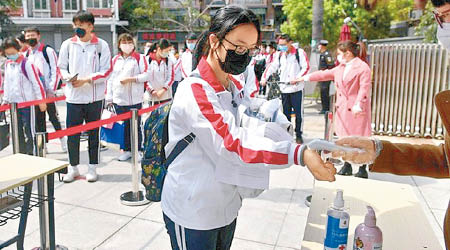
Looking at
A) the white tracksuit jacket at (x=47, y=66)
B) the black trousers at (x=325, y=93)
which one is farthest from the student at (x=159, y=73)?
the black trousers at (x=325, y=93)

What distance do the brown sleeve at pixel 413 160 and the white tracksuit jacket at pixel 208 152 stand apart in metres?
0.59

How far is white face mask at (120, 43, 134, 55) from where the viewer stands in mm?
6293

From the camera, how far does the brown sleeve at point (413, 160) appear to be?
78.1 inches

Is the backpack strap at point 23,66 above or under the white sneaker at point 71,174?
above

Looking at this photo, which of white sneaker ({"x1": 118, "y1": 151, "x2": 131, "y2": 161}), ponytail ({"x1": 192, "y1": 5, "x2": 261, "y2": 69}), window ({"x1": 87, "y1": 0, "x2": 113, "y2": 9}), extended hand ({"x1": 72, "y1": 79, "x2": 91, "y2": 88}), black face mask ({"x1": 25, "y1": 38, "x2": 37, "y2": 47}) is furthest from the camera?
window ({"x1": 87, "y1": 0, "x2": 113, "y2": 9})

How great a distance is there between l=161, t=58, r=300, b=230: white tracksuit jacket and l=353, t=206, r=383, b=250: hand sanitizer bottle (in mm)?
450

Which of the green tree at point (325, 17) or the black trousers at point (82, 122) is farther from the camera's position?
the green tree at point (325, 17)

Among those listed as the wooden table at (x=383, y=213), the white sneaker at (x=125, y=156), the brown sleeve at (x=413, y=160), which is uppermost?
the brown sleeve at (x=413, y=160)

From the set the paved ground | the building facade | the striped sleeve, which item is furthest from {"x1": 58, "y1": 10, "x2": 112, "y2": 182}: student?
the building facade

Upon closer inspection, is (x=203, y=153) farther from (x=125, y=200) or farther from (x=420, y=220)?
(x=125, y=200)

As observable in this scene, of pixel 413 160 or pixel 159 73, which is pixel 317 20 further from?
pixel 413 160

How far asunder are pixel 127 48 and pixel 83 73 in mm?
1292

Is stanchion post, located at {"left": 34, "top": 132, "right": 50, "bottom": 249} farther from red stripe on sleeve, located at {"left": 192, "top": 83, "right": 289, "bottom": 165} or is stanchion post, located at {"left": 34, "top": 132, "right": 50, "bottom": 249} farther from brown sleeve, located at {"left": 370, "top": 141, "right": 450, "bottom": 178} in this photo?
brown sleeve, located at {"left": 370, "top": 141, "right": 450, "bottom": 178}

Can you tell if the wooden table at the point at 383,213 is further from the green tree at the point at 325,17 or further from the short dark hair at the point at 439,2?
the green tree at the point at 325,17
